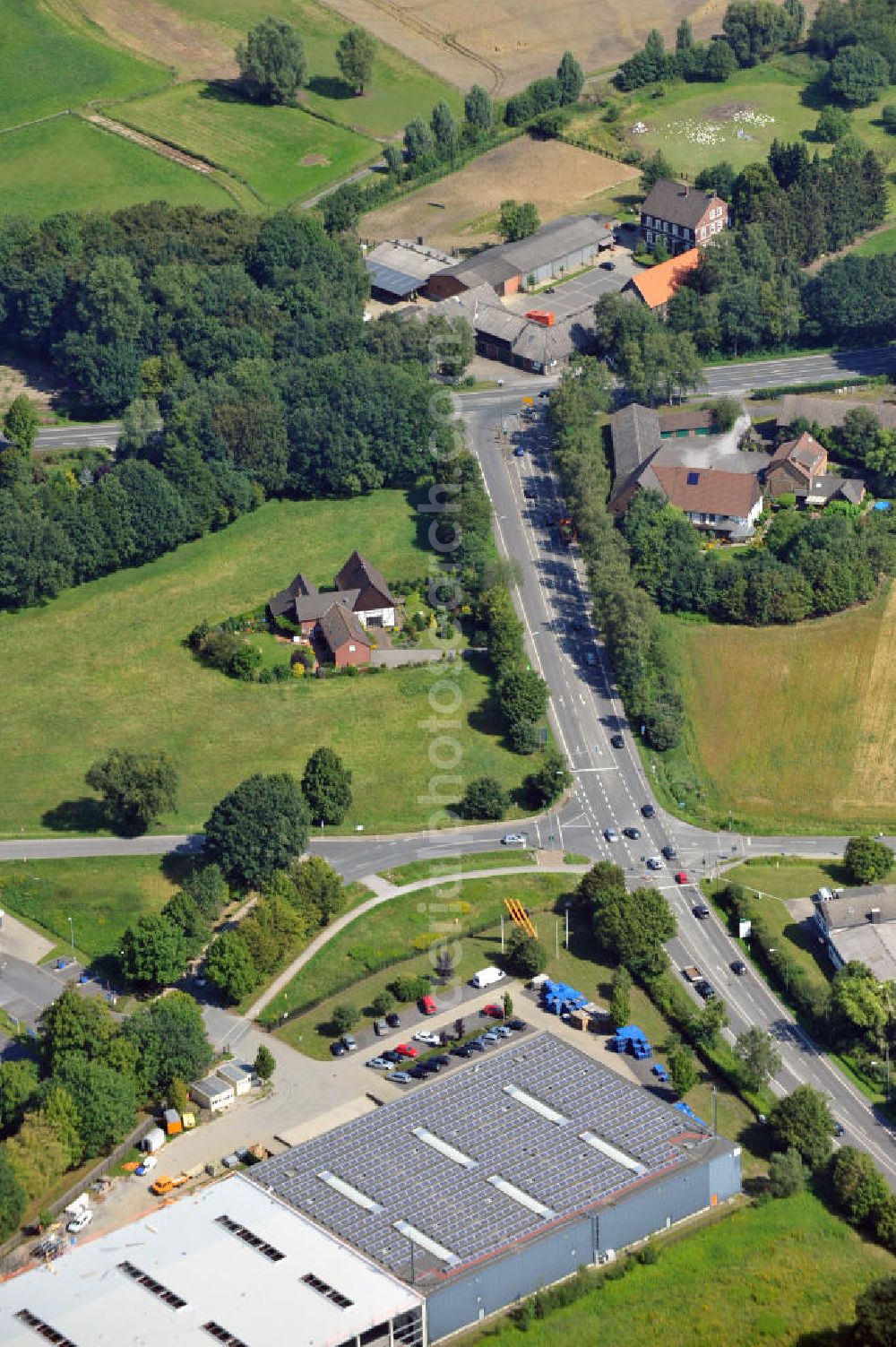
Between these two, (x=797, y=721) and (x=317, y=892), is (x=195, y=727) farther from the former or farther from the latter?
(x=797, y=721)

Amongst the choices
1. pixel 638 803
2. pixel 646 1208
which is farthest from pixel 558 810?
pixel 646 1208

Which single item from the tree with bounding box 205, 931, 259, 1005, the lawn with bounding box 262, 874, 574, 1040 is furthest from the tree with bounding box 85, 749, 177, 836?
the lawn with bounding box 262, 874, 574, 1040

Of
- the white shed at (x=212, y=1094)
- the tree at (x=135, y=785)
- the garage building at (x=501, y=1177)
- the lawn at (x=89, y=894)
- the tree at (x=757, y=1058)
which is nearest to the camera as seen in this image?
the garage building at (x=501, y=1177)

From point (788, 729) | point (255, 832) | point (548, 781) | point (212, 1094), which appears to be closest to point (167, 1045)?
point (212, 1094)

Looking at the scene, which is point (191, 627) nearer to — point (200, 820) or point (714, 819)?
point (200, 820)

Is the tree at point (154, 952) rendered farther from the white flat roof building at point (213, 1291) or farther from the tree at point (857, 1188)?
the tree at point (857, 1188)

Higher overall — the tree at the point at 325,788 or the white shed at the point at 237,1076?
the tree at the point at 325,788

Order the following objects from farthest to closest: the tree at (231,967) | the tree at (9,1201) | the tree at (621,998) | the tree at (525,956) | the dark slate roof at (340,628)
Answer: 1. the dark slate roof at (340,628)
2. the tree at (525,956)
3. the tree at (231,967)
4. the tree at (621,998)
5. the tree at (9,1201)

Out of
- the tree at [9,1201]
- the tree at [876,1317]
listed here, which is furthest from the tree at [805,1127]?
the tree at [9,1201]
